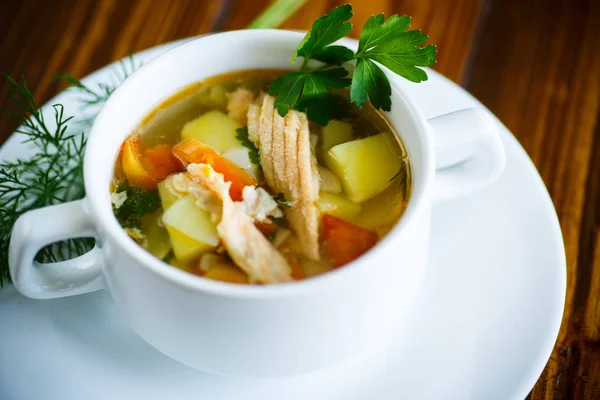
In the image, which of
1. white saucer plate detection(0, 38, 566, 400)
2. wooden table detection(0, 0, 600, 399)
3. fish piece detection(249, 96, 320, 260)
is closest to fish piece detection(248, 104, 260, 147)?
fish piece detection(249, 96, 320, 260)

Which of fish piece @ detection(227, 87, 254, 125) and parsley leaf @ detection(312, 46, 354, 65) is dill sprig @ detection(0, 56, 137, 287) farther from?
parsley leaf @ detection(312, 46, 354, 65)

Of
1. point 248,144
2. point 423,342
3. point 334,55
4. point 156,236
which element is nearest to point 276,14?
point 334,55

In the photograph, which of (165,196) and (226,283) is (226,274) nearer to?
(226,283)

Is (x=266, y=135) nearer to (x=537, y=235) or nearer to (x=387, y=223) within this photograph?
(x=387, y=223)

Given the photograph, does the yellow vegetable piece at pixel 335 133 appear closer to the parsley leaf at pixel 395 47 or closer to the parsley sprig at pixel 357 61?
the parsley sprig at pixel 357 61

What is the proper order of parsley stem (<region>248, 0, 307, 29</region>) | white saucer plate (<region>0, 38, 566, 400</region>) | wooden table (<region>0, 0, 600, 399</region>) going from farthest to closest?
1. parsley stem (<region>248, 0, 307, 29</region>)
2. wooden table (<region>0, 0, 600, 399</region>)
3. white saucer plate (<region>0, 38, 566, 400</region>)

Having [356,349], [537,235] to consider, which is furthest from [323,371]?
[537,235]
